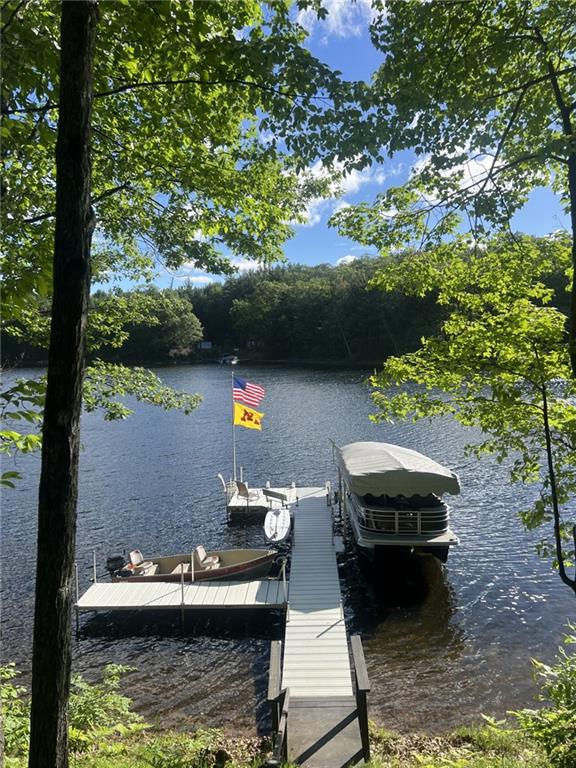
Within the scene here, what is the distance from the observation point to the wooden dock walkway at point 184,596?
14445 mm

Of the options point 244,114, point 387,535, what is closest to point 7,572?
point 387,535

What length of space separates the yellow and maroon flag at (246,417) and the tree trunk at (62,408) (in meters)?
19.7

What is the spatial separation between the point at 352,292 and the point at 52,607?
320ft

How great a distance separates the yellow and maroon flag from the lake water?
460 cm

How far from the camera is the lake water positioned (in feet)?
37.7

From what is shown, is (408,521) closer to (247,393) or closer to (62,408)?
(247,393)

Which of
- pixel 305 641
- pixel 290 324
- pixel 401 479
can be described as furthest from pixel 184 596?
pixel 290 324

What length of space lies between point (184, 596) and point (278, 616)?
9.09ft

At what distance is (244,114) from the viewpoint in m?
6.57

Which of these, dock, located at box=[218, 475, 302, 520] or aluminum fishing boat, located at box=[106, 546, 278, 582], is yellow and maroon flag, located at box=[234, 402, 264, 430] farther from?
aluminum fishing boat, located at box=[106, 546, 278, 582]

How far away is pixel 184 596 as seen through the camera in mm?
14836

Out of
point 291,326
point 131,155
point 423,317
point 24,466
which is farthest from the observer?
point 291,326

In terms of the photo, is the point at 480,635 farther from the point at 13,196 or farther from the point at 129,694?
the point at 13,196

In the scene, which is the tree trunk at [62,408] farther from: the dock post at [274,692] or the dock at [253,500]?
the dock at [253,500]
